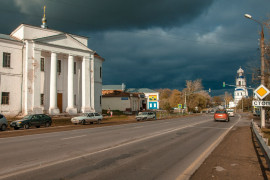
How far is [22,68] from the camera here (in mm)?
34844

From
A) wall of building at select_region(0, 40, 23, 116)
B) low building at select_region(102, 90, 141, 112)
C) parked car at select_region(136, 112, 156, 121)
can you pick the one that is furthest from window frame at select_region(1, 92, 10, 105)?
low building at select_region(102, 90, 141, 112)

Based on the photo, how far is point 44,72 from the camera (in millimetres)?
37719

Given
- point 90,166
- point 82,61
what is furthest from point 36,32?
point 90,166

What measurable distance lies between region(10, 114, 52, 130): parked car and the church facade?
29.2ft

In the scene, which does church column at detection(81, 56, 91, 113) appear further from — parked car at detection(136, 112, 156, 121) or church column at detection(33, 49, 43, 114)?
parked car at detection(136, 112, 156, 121)

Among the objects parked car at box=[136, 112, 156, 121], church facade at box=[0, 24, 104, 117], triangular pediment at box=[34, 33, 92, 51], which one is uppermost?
triangular pediment at box=[34, 33, 92, 51]

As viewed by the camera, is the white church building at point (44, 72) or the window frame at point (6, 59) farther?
the white church building at point (44, 72)

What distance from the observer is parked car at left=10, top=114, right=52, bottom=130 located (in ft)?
74.2

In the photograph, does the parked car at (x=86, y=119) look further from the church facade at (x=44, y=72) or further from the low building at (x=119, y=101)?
the low building at (x=119, y=101)

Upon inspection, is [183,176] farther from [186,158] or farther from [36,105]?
[36,105]

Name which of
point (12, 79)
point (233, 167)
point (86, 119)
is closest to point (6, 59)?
point (12, 79)

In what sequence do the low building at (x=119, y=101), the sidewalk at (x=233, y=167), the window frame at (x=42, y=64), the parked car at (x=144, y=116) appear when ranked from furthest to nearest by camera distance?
1. the low building at (x=119, y=101)
2. the parked car at (x=144, y=116)
3. the window frame at (x=42, y=64)
4. the sidewalk at (x=233, y=167)

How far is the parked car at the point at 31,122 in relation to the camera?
22.6 meters

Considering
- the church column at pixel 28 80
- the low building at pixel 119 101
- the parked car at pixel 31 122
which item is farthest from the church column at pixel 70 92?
the low building at pixel 119 101
